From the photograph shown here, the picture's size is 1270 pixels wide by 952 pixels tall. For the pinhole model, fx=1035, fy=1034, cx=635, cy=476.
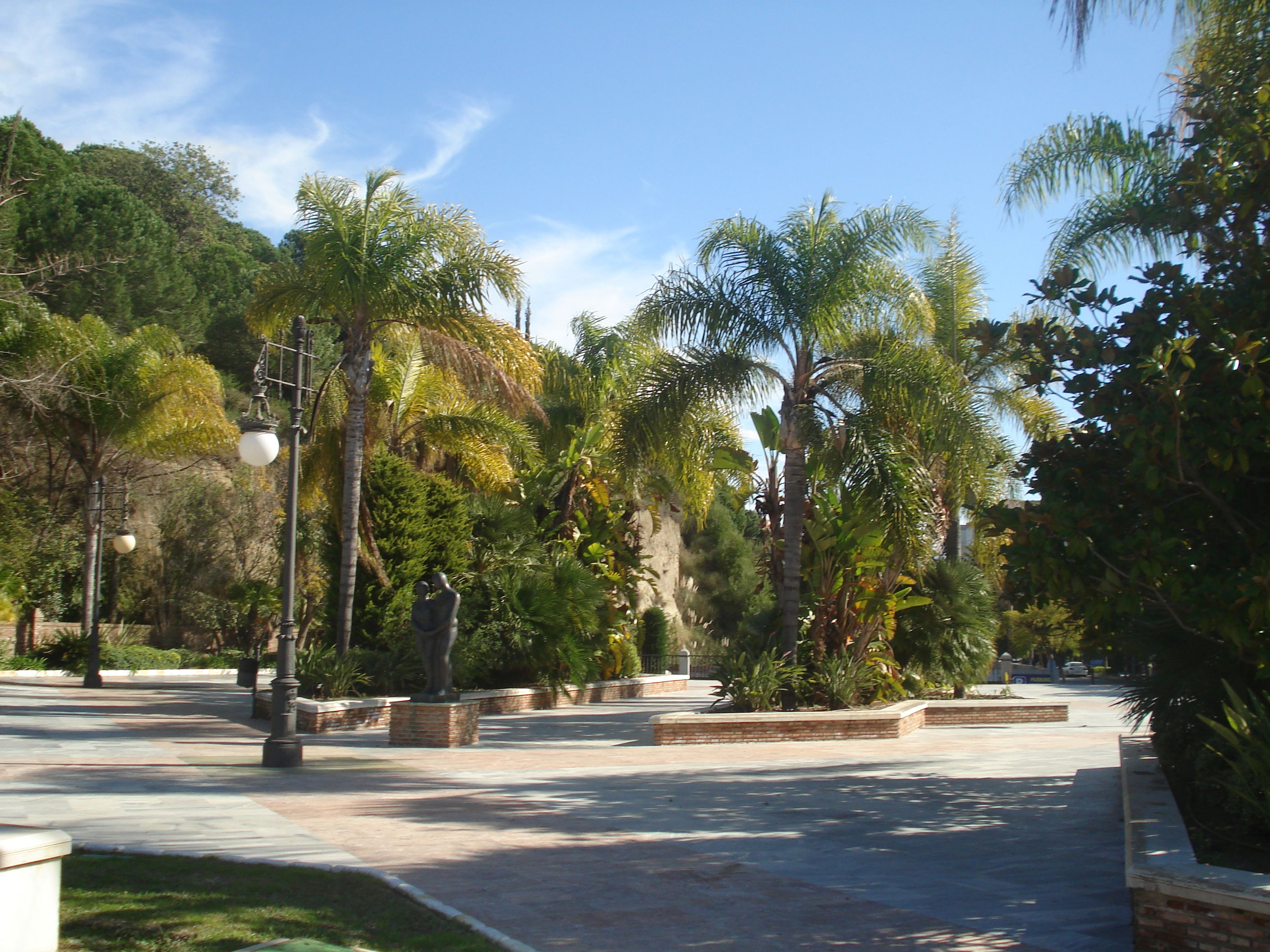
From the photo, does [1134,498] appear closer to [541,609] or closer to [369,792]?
[369,792]

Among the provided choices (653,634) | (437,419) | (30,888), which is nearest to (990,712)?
(437,419)

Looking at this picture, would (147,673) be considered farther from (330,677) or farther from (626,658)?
(330,677)

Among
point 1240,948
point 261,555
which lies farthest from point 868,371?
point 261,555

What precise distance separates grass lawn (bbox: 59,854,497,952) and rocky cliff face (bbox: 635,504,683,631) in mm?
34354

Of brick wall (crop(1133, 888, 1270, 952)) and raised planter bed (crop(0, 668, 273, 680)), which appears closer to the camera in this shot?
brick wall (crop(1133, 888, 1270, 952))

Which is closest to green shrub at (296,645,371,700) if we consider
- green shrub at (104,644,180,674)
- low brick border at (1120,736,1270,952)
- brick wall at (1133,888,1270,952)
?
low brick border at (1120,736,1270,952)

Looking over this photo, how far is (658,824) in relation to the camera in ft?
29.5

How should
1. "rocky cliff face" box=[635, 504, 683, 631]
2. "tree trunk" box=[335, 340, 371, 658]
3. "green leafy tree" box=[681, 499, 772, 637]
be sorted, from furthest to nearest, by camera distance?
"green leafy tree" box=[681, 499, 772, 637]
"rocky cliff face" box=[635, 504, 683, 631]
"tree trunk" box=[335, 340, 371, 658]

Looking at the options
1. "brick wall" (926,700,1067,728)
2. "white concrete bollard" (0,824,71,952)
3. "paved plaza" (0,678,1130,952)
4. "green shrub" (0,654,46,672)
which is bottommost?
"brick wall" (926,700,1067,728)

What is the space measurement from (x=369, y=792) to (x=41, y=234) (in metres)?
36.4

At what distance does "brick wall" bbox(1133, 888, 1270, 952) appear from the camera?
4.79 m

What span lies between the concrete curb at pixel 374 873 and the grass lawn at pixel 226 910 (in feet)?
0.20

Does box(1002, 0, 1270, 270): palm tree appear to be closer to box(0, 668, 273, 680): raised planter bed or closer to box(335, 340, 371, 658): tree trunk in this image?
box(335, 340, 371, 658): tree trunk

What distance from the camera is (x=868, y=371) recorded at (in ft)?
53.5
